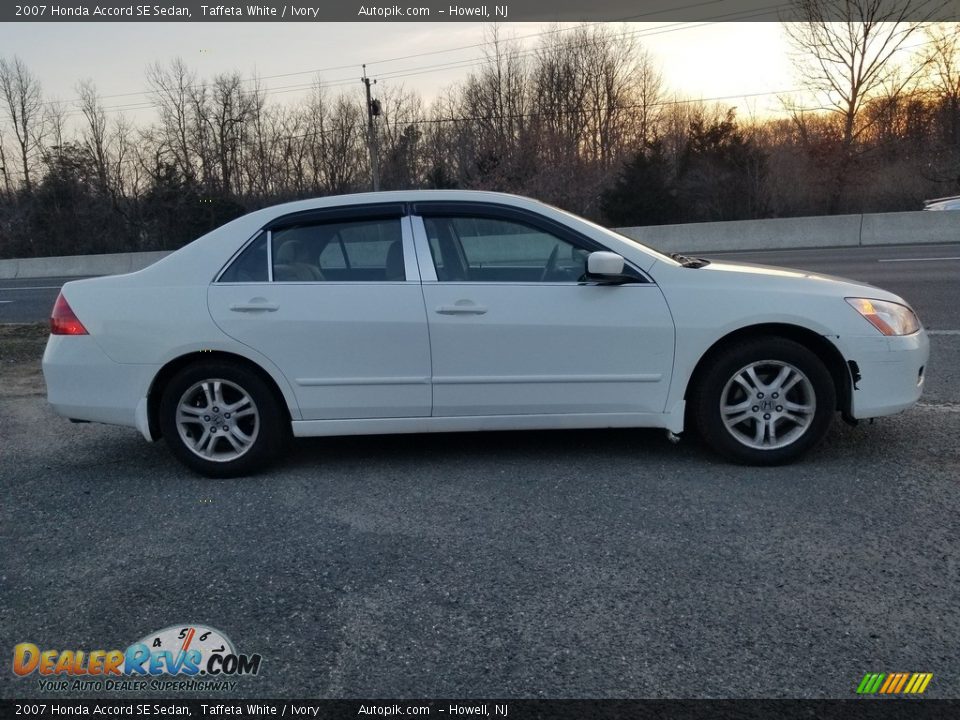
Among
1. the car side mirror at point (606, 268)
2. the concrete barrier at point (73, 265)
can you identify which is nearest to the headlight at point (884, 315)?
the car side mirror at point (606, 268)

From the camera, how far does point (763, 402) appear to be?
4492 millimetres

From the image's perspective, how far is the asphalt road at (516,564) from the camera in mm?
2658

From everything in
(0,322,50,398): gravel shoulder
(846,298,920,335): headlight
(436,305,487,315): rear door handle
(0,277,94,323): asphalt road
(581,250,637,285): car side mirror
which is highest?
(581,250,637,285): car side mirror

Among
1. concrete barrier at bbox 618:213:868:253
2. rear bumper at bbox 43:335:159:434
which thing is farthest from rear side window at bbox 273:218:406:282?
concrete barrier at bbox 618:213:868:253

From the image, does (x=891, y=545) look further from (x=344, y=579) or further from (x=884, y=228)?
(x=884, y=228)

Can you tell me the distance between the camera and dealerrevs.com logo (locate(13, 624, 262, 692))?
2.66m

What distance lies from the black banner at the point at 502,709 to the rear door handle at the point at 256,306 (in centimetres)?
237

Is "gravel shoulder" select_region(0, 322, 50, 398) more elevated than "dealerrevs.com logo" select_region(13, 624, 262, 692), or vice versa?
"gravel shoulder" select_region(0, 322, 50, 398)

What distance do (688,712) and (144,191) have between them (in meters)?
45.8

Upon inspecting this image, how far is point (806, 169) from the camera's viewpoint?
116ft

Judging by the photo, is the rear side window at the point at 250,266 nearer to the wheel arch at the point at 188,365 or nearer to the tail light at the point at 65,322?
the wheel arch at the point at 188,365

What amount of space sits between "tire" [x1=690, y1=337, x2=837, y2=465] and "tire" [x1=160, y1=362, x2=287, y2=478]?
239cm

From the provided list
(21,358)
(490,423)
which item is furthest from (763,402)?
(21,358)

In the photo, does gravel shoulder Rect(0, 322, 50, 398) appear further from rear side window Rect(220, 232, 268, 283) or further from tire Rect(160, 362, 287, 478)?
rear side window Rect(220, 232, 268, 283)
